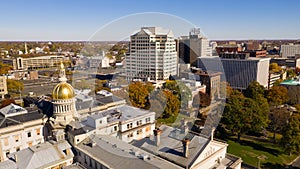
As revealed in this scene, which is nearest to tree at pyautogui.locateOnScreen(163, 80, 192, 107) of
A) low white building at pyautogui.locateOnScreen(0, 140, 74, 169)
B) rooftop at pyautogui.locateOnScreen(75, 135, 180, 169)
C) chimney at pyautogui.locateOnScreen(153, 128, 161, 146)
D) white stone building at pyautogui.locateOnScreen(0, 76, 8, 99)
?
chimney at pyautogui.locateOnScreen(153, 128, 161, 146)

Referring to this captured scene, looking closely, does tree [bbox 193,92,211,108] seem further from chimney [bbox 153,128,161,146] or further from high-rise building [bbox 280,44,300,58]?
high-rise building [bbox 280,44,300,58]

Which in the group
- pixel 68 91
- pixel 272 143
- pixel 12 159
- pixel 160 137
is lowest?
pixel 272 143

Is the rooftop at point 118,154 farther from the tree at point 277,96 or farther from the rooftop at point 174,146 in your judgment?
the tree at point 277,96

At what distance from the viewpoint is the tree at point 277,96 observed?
1828 inches

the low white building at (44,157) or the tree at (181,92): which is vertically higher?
the tree at (181,92)

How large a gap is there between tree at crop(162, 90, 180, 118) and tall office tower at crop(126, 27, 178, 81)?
31.4 ft

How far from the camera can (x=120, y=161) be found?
18.0 m

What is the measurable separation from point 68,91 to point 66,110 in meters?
2.28

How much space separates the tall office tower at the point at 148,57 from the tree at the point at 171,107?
31.4 ft

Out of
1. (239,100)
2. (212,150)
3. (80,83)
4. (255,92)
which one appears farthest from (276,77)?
(212,150)

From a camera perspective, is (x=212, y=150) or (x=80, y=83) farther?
(x=80, y=83)

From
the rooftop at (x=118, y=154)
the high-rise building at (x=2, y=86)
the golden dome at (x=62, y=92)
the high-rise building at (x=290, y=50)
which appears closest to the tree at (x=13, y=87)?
the high-rise building at (x=2, y=86)

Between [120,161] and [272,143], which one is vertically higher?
[120,161]

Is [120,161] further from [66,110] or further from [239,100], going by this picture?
[239,100]
